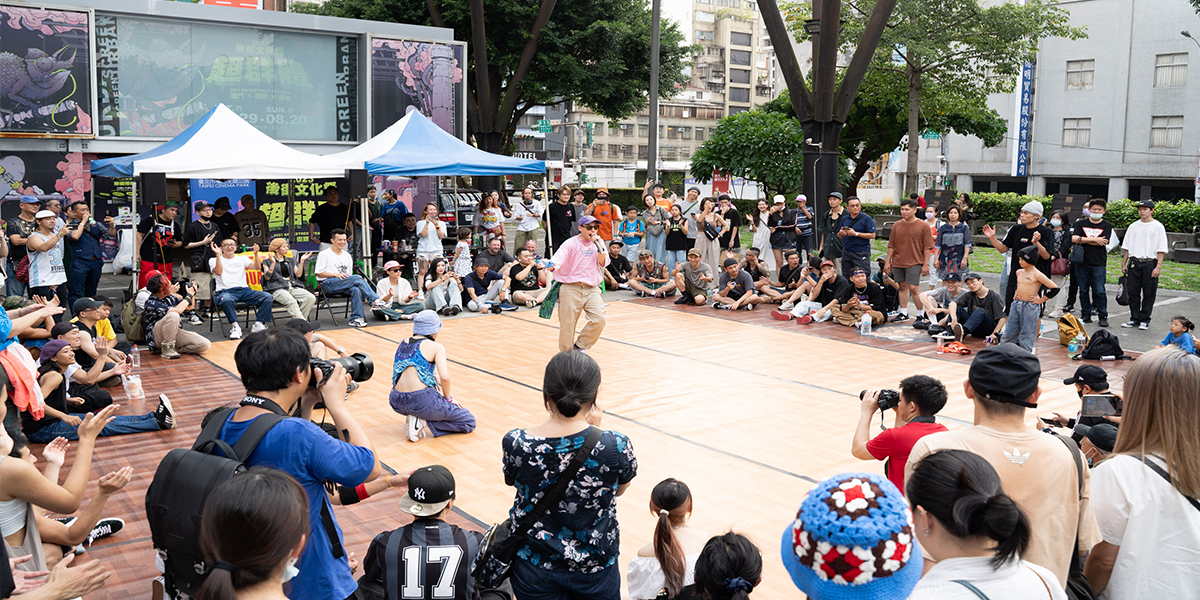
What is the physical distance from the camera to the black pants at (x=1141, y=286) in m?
12.5

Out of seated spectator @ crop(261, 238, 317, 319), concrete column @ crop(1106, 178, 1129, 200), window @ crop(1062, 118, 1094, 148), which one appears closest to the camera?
seated spectator @ crop(261, 238, 317, 319)

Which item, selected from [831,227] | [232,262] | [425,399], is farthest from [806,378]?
[232,262]

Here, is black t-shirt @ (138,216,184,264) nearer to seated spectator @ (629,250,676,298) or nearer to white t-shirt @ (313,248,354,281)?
white t-shirt @ (313,248,354,281)

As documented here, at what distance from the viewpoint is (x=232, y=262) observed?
12195 mm

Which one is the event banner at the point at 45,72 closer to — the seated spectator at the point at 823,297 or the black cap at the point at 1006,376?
the seated spectator at the point at 823,297

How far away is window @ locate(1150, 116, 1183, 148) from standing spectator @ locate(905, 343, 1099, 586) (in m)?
41.6

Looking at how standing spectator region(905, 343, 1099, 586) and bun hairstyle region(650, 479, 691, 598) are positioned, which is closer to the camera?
standing spectator region(905, 343, 1099, 586)

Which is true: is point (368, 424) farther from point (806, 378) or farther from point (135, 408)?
point (806, 378)

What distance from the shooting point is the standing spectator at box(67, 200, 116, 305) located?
12.1 metres

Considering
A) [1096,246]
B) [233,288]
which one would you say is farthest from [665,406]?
[1096,246]

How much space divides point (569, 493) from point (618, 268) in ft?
45.3

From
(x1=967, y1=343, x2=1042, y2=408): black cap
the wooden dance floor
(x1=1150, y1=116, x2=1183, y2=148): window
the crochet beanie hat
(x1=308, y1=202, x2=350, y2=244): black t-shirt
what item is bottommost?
the wooden dance floor

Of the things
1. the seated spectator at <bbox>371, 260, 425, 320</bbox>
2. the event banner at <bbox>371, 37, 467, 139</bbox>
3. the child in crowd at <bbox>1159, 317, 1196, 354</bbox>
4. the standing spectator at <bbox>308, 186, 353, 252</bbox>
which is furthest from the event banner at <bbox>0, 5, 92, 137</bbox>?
the child in crowd at <bbox>1159, 317, 1196, 354</bbox>

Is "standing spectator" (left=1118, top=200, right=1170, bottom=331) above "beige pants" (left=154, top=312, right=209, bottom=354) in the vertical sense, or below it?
above
